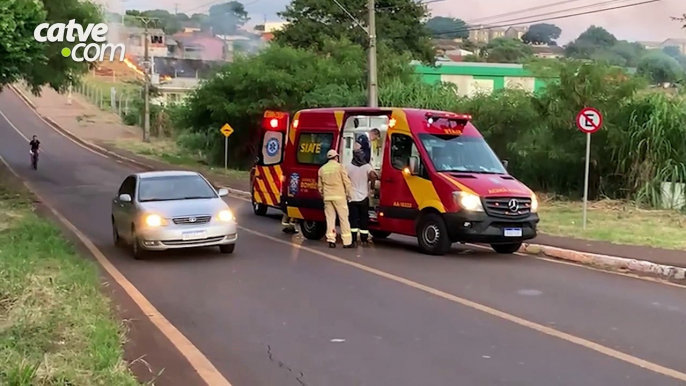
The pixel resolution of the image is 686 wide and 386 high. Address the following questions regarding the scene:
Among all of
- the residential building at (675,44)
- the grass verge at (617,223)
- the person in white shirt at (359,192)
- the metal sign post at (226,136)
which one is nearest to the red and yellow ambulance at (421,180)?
the person in white shirt at (359,192)

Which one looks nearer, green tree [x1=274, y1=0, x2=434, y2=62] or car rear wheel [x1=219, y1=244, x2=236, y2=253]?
car rear wheel [x1=219, y1=244, x2=236, y2=253]

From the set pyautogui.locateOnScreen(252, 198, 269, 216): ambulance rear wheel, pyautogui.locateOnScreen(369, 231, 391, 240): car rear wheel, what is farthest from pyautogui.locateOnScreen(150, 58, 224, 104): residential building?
pyautogui.locateOnScreen(369, 231, 391, 240): car rear wheel

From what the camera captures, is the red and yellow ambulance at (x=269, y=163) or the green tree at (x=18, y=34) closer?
the green tree at (x=18, y=34)

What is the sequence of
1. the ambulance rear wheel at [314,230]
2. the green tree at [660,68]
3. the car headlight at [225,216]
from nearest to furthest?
the car headlight at [225,216] → the ambulance rear wheel at [314,230] → the green tree at [660,68]

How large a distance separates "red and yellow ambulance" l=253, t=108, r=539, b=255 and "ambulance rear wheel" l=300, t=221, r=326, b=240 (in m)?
0.02

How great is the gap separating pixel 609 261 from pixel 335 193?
4.72m

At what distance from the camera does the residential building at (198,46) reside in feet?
163

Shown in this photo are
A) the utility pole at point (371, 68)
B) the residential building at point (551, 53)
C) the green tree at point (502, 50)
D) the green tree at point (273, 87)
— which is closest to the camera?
the utility pole at point (371, 68)

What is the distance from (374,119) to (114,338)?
9734mm

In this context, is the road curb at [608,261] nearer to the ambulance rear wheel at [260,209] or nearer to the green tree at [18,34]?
the ambulance rear wheel at [260,209]

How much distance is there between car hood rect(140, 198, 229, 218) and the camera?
13.5 metres

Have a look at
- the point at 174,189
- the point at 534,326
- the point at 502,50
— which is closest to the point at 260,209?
the point at 174,189

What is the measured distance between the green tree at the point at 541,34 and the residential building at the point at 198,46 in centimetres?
2224

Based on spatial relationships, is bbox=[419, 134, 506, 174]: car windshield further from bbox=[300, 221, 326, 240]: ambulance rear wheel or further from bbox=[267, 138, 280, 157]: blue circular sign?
bbox=[267, 138, 280, 157]: blue circular sign
